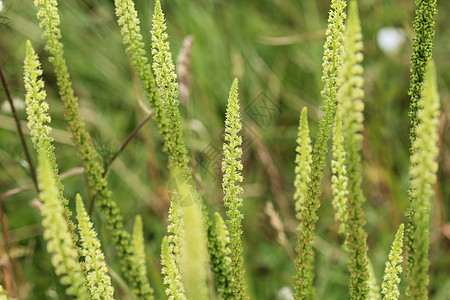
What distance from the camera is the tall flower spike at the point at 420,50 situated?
0.90 m

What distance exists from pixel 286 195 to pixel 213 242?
1.64 meters

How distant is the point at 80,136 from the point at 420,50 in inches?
23.5

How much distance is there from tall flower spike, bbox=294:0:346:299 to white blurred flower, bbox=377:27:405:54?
1854mm

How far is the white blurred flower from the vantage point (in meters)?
2.68

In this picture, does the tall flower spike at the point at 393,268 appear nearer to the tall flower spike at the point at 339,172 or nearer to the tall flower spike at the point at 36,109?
the tall flower spike at the point at 339,172

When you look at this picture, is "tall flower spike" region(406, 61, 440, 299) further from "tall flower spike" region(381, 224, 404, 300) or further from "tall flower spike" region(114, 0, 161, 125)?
"tall flower spike" region(114, 0, 161, 125)

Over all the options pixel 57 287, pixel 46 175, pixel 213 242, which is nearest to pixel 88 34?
pixel 57 287

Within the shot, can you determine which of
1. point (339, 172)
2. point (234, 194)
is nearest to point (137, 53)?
point (234, 194)

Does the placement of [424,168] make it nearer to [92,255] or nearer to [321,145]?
[321,145]

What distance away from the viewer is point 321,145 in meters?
0.92

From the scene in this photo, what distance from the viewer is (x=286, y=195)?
8.47 ft

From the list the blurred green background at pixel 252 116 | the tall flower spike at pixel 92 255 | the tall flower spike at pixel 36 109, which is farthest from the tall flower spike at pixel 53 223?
the blurred green background at pixel 252 116

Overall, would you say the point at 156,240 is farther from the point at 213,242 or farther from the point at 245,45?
the point at 213,242

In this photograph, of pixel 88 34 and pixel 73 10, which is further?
pixel 88 34
